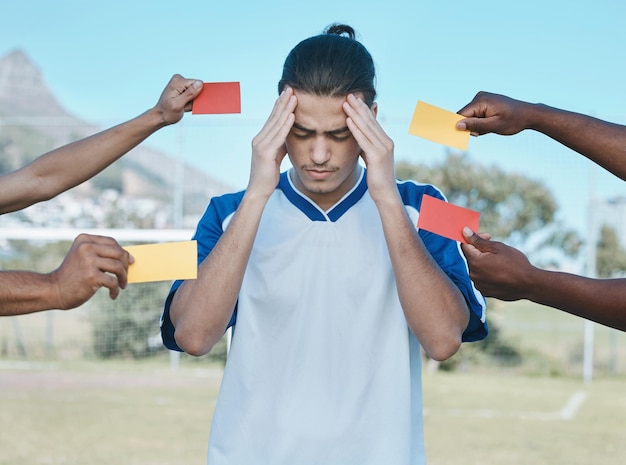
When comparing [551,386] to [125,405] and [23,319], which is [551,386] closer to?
[125,405]

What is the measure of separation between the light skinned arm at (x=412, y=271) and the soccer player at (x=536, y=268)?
12 cm

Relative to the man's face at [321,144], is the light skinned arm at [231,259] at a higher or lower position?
lower

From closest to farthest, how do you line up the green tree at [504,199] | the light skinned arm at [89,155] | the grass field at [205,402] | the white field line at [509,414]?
the light skinned arm at [89,155] → the grass field at [205,402] → the white field line at [509,414] → the green tree at [504,199]

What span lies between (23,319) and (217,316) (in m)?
11.7

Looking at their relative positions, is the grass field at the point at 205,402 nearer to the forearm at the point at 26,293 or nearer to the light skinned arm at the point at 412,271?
the light skinned arm at the point at 412,271

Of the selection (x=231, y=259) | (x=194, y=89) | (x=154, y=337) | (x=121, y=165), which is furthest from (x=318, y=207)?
(x=121, y=165)

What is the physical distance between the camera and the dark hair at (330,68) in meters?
2.59

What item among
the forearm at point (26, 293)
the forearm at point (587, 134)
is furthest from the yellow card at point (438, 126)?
the forearm at point (26, 293)

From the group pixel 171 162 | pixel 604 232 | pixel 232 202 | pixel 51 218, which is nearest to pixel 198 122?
pixel 171 162

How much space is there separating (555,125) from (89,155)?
1415 millimetres

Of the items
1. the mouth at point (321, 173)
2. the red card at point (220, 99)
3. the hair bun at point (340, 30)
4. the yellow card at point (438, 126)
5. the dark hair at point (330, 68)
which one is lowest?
the mouth at point (321, 173)

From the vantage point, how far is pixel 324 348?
2559mm

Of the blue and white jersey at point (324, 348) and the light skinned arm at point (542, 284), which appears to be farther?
the blue and white jersey at point (324, 348)

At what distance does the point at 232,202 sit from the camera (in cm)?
277
